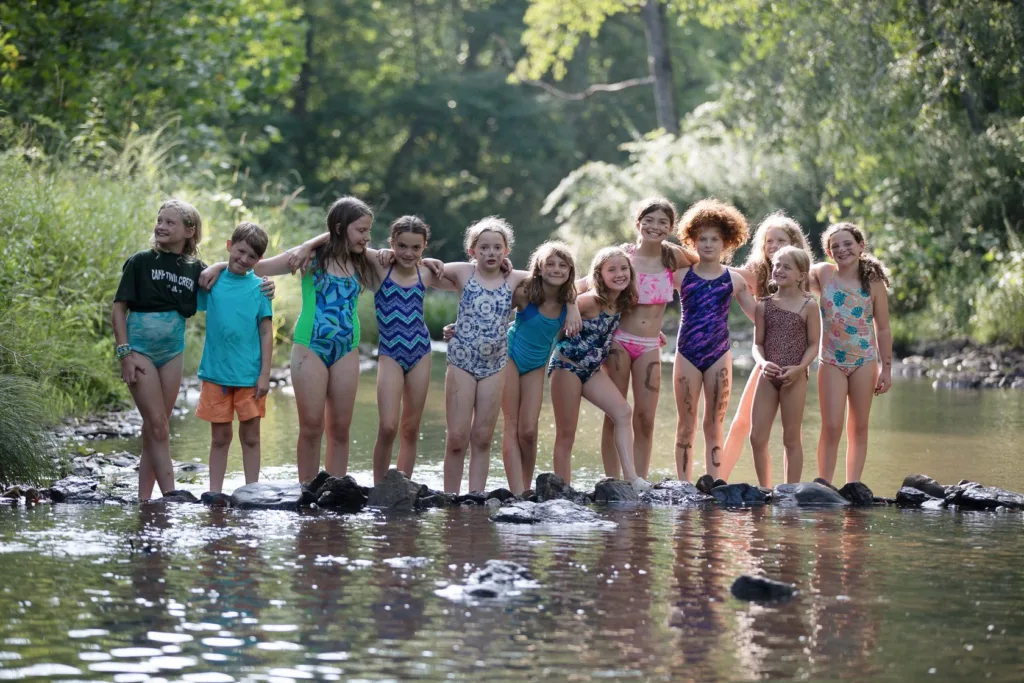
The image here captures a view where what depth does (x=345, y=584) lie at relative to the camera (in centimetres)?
588

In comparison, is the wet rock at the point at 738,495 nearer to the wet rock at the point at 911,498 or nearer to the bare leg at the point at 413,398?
the wet rock at the point at 911,498

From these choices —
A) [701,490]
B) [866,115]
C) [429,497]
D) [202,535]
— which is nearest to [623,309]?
[701,490]

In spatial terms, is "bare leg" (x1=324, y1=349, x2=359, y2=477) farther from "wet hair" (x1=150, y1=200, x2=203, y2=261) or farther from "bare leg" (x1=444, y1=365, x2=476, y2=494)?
"wet hair" (x1=150, y1=200, x2=203, y2=261)

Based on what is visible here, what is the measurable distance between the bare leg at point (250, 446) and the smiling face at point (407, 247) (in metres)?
1.28

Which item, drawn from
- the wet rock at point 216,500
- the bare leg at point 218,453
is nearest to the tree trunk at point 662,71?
the bare leg at point 218,453

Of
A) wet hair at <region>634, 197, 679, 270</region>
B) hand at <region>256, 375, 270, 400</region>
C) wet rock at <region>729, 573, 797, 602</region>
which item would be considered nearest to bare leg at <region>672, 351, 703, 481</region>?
wet hair at <region>634, 197, 679, 270</region>

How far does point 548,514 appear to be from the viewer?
24.7ft

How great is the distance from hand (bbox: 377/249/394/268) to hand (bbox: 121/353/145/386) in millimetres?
1528

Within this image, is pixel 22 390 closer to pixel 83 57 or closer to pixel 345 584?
pixel 345 584

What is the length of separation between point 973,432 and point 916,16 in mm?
9822

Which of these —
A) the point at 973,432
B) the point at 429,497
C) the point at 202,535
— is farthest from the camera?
the point at 973,432

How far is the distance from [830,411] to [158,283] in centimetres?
426

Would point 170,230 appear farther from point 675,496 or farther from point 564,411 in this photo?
point 675,496

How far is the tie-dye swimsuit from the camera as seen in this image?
29.0 ft
